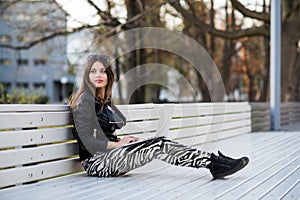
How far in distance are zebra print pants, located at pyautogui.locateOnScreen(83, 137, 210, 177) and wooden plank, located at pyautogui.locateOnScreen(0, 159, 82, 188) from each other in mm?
265

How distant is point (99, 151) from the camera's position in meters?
5.43

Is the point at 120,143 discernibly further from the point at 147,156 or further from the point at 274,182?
the point at 274,182

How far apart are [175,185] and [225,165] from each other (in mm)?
534

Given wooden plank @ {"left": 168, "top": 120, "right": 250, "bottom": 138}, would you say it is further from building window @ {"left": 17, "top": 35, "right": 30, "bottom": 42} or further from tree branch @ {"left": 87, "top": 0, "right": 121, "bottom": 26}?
building window @ {"left": 17, "top": 35, "right": 30, "bottom": 42}

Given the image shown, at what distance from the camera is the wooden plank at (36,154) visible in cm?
488

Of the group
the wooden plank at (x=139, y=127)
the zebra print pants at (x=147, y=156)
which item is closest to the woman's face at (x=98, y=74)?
the zebra print pants at (x=147, y=156)

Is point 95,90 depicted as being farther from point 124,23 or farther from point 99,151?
point 124,23

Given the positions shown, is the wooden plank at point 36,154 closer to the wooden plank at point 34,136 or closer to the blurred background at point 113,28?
the wooden plank at point 34,136

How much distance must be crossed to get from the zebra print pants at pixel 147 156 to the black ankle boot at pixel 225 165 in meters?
0.08

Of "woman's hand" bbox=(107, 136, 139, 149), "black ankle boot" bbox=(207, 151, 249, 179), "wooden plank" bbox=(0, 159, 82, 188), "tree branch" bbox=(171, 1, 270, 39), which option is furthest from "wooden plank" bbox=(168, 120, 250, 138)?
"tree branch" bbox=(171, 1, 270, 39)

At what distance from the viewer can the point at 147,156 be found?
540 centimetres

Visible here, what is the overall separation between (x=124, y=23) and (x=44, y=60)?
5.75 meters

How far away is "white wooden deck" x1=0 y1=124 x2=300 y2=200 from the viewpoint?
4.62 meters

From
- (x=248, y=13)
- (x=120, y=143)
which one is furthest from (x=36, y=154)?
(x=248, y=13)
